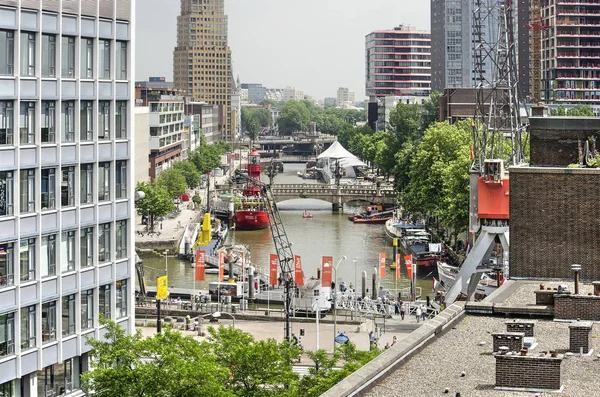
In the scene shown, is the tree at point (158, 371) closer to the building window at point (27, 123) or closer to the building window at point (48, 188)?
the building window at point (48, 188)

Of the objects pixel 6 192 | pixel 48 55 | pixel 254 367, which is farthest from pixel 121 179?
pixel 254 367

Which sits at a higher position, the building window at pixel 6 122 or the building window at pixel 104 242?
the building window at pixel 6 122

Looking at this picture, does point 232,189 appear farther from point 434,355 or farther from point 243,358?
point 434,355

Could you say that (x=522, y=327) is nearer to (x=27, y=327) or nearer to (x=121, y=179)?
(x=27, y=327)

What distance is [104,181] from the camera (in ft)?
155

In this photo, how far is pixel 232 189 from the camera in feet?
621

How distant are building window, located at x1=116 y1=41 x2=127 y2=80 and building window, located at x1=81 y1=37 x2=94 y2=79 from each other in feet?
5.66

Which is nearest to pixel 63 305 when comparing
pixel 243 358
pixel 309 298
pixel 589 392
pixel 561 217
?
pixel 243 358

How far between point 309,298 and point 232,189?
349 ft

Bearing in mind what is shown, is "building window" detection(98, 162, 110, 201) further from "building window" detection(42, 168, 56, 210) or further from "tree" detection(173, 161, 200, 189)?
"tree" detection(173, 161, 200, 189)

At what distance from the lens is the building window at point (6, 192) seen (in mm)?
41031

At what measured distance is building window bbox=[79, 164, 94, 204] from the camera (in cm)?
4556

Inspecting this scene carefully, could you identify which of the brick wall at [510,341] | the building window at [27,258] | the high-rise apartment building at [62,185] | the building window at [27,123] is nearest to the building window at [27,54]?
the high-rise apartment building at [62,185]

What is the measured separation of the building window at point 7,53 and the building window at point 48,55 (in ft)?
5.88
